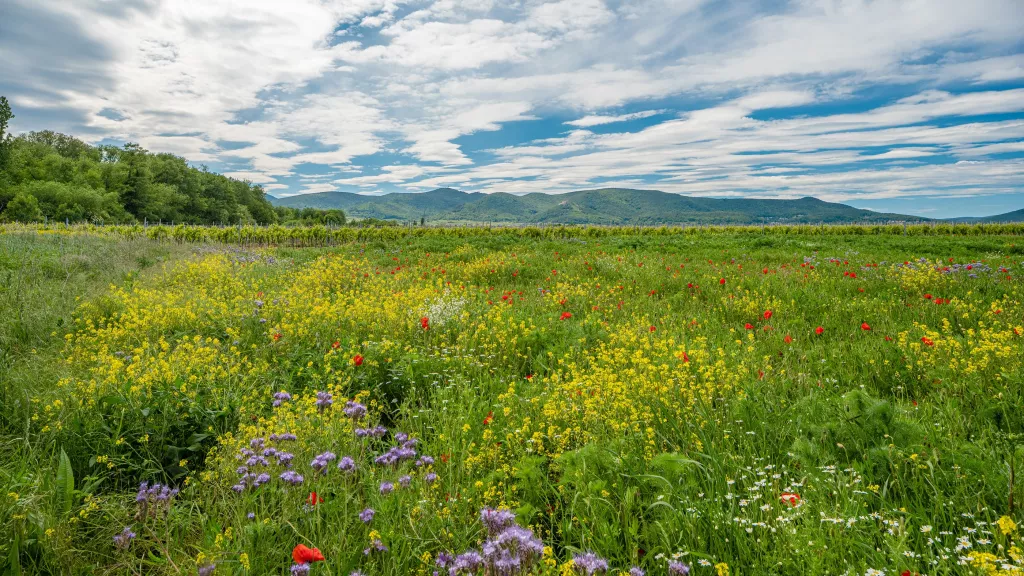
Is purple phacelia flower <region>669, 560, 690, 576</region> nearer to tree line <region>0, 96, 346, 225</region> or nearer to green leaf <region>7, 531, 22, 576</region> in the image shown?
green leaf <region>7, 531, 22, 576</region>

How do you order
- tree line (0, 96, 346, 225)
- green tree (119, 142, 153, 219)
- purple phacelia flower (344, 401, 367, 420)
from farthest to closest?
1. green tree (119, 142, 153, 219)
2. tree line (0, 96, 346, 225)
3. purple phacelia flower (344, 401, 367, 420)

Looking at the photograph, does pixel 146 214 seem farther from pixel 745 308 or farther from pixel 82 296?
pixel 745 308

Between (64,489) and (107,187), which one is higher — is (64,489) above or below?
below

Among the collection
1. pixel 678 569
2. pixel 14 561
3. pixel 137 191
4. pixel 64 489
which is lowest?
pixel 14 561

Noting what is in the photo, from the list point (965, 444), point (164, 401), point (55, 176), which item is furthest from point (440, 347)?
point (55, 176)

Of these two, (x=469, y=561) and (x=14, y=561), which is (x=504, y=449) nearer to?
(x=469, y=561)

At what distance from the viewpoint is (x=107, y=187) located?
73.2 m

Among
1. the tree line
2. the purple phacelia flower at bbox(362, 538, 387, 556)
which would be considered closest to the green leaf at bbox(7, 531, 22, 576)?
the purple phacelia flower at bbox(362, 538, 387, 556)

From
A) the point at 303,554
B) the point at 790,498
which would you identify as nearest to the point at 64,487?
the point at 303,554

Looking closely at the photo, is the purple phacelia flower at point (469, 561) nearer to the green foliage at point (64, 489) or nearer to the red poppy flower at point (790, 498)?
the red poppy flower at point (790, 498)

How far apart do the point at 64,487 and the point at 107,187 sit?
95371mm

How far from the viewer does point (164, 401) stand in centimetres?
375

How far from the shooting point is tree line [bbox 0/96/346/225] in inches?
2324

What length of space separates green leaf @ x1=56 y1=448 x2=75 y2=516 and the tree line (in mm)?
57107
